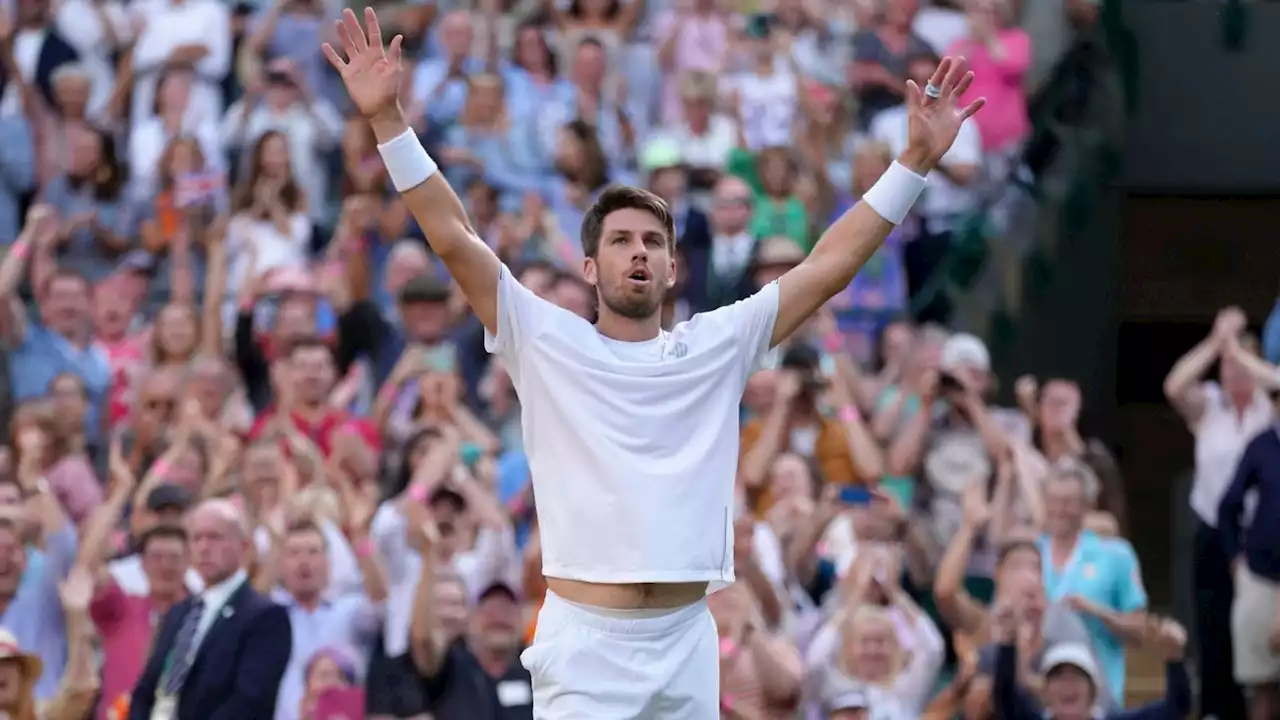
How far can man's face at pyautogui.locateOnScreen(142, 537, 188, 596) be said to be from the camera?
909 cm

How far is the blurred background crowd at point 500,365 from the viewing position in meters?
9.28

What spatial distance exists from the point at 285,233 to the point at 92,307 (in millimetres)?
1060

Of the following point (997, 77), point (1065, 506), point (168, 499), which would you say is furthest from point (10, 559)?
point (997, 77)

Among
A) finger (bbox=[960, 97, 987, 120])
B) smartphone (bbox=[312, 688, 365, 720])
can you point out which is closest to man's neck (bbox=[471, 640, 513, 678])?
smartphone (bbox=[312, 688, 365, 720])

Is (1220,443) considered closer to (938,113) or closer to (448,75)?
(448,75)

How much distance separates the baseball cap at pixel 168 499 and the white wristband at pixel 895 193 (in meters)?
4.74

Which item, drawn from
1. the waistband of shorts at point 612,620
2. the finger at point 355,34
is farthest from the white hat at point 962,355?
the finger at point 355,34

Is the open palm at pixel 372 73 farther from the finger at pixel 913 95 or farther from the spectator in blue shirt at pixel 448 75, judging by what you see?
the spectator in blue shirt at pixel 448 75

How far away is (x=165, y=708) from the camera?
7801 millimetres

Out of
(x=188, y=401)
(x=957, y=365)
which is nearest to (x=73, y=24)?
(x=188, y=401)

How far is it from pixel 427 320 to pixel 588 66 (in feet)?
7.50

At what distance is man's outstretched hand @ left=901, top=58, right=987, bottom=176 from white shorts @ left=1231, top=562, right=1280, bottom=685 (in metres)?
5.10

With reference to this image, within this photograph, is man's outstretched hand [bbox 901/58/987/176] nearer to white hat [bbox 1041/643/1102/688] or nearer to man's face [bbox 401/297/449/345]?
white hat [bbox 1041/643/1102/688]

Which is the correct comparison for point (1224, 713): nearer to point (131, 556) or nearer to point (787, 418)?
point (787, 418)
